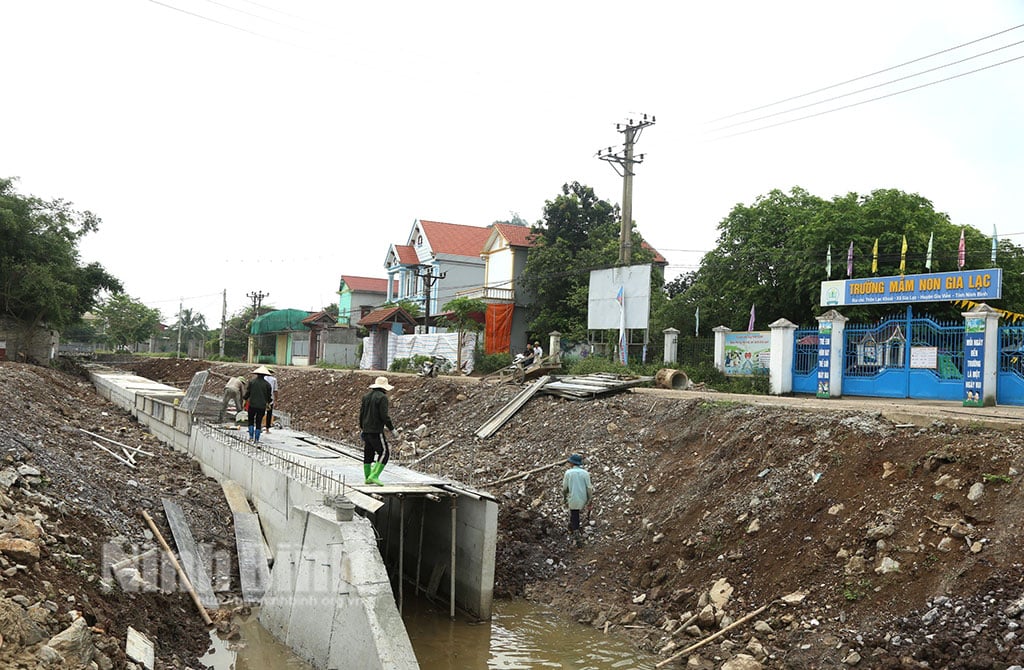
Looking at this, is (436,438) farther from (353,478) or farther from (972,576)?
(972,576)

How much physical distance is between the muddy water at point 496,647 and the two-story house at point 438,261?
31363 mm

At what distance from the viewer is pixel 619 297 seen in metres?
25.0

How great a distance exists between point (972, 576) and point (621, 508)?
19.0 ft

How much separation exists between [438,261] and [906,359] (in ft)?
102

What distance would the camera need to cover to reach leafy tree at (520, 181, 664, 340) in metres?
35.0

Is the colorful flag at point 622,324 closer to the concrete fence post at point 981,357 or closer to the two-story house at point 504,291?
the concrete fence post at point 981,357

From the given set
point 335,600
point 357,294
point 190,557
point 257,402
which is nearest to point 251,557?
point 190,557

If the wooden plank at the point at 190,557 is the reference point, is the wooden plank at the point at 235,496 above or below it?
above

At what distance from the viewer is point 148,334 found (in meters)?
75.6

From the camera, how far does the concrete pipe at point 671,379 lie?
64.7 feet

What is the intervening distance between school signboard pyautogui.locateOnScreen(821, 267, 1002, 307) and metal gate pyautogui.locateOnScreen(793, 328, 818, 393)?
1.54 metres

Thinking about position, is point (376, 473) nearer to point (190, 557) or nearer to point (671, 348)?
point (190, 557)

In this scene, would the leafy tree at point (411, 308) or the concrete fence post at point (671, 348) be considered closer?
the concrete fence post at point (671, 348)

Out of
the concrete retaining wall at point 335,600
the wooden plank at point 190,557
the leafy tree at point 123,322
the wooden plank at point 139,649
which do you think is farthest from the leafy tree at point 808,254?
the leafy tree at point 123,322
